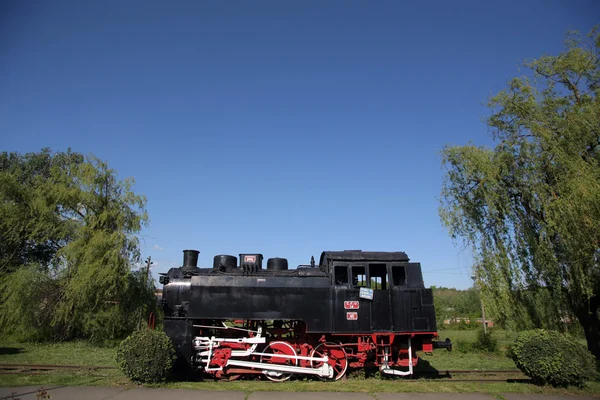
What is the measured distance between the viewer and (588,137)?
41.5 ft

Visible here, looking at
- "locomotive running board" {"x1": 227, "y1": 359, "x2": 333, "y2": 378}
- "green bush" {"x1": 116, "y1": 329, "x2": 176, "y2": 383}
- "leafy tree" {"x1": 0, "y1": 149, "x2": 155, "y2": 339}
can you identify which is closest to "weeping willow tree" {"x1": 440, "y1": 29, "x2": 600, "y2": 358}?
"locomotive running board" {"x1": 227, "y1": 359, "x2": 333, "y2": 378}

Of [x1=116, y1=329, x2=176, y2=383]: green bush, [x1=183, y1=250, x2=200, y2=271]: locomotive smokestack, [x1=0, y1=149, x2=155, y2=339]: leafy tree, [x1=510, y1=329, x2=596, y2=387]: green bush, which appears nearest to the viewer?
[x1=116, y1=329, x2=176, y2=383]: green bush

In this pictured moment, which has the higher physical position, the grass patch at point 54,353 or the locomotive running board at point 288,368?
the locomotive running board at point 288,368

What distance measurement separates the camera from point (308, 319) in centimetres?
1030

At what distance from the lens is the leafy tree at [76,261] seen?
18.2 metres

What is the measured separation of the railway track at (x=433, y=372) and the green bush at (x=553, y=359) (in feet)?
5.23

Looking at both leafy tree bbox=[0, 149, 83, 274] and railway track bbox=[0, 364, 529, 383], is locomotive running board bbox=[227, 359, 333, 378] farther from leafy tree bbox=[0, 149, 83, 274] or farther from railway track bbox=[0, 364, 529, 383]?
leafy tree bbox=[0, 149, 83, 274]

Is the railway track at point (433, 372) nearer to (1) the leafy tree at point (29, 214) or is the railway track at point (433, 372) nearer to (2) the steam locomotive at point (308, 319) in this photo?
(2) the steam locomotive at point (308, 319)

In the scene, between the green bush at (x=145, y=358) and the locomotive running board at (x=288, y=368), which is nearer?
the green bush at (x=145, y=358)

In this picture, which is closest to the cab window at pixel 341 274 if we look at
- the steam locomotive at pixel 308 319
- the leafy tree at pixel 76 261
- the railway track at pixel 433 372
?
the steam locomotive at pixel 308 319

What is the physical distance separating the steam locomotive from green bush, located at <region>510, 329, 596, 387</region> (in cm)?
196

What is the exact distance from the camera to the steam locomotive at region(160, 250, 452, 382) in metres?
10.3

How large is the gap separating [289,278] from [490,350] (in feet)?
44.9

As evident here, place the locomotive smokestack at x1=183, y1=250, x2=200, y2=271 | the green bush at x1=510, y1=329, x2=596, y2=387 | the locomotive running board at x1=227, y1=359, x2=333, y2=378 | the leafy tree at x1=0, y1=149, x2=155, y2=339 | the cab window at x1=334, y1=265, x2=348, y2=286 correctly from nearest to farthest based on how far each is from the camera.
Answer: the green bush at x1=510, y1=329, x2=596, y2=387, the locomotive running board at x1=227, y1=359, x2=333, y2=378, the cab window at x1=334, y1=265, x2=348, y2=286, the locomotive smokestack at x1=183, y1=250, x2=200, y2=271, the leafy tree at x1=0, y1=149, x2=155, y2=339
